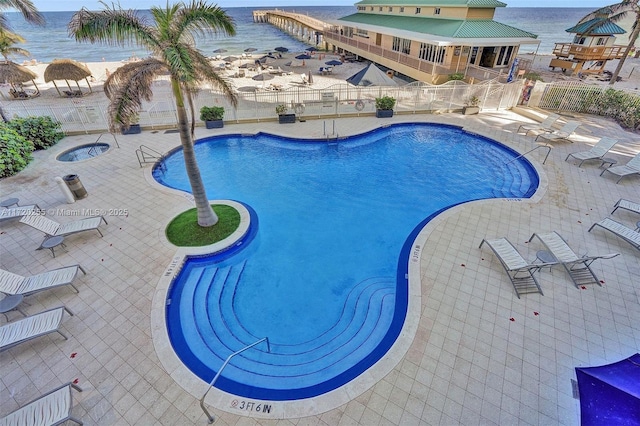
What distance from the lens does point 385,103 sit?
18922mm

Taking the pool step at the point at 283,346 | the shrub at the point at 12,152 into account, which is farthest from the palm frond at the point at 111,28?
the shrub at the point at 12,152

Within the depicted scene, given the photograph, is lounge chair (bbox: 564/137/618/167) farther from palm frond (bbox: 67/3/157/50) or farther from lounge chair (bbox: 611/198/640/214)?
palm frond (bbox: 67/3/157/50)

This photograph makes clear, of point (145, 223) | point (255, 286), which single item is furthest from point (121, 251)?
point (255, 286)

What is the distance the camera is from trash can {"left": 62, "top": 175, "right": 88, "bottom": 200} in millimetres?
11172

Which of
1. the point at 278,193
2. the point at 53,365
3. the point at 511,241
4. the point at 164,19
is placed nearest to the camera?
the point at 53,365

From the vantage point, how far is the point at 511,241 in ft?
30.0

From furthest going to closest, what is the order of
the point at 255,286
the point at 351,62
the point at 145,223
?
the point at 351,62 → the point at 145,223 → the point at 255,286

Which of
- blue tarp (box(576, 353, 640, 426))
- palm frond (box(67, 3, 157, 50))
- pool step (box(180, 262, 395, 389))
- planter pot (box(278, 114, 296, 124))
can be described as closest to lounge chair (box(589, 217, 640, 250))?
blue tarp (box(576, 353, 640, 426))

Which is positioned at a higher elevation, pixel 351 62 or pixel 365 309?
pixel 351 62

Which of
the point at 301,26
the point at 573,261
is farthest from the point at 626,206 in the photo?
the point at 301,26

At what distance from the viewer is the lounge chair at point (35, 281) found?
23.4ft

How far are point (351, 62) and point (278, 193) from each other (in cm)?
3367

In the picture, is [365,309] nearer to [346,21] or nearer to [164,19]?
[164,19]

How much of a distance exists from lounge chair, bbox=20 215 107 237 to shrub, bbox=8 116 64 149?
8612 mm
